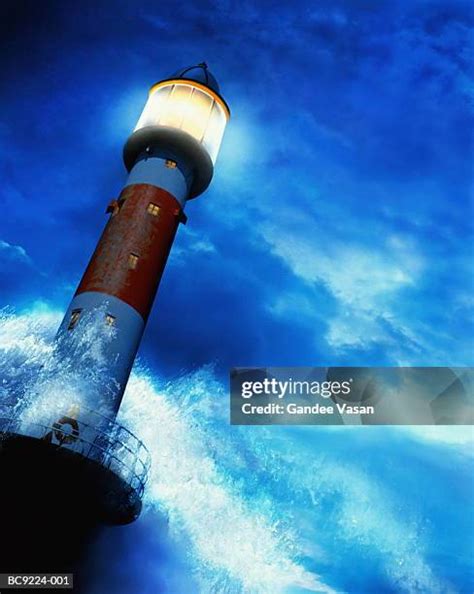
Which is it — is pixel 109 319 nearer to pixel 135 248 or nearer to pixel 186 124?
pixel 135 248

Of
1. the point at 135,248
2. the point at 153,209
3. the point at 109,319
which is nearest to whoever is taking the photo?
the point at 109,319

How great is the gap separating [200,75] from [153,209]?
542 inches

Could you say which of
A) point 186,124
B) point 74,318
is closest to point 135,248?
point 74,318

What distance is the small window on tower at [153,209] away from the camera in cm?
2792

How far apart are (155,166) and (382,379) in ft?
60.2

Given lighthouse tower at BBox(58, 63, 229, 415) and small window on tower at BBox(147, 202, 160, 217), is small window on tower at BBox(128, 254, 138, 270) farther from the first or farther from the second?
small window on tower at BBox(147, 202, 160, 217)

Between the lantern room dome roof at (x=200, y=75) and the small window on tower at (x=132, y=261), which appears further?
the lantern room dome roof at (x=200, y=75)

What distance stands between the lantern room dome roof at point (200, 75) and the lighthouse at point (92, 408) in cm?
841

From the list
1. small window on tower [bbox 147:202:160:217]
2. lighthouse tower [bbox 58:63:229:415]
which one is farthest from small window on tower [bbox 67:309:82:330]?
small window on tower [bbox 147:202:160:217]

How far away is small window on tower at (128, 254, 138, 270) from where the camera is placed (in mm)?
25531

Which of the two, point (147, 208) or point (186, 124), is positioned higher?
point (186, 124)

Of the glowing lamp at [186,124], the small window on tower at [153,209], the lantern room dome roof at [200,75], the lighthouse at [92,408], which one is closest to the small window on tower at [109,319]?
the lighthouse at [92,408]

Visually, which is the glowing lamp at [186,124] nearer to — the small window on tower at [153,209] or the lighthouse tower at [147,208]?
the lighthouse tower at [147,208]

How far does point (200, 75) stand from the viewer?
3578 centimetres
